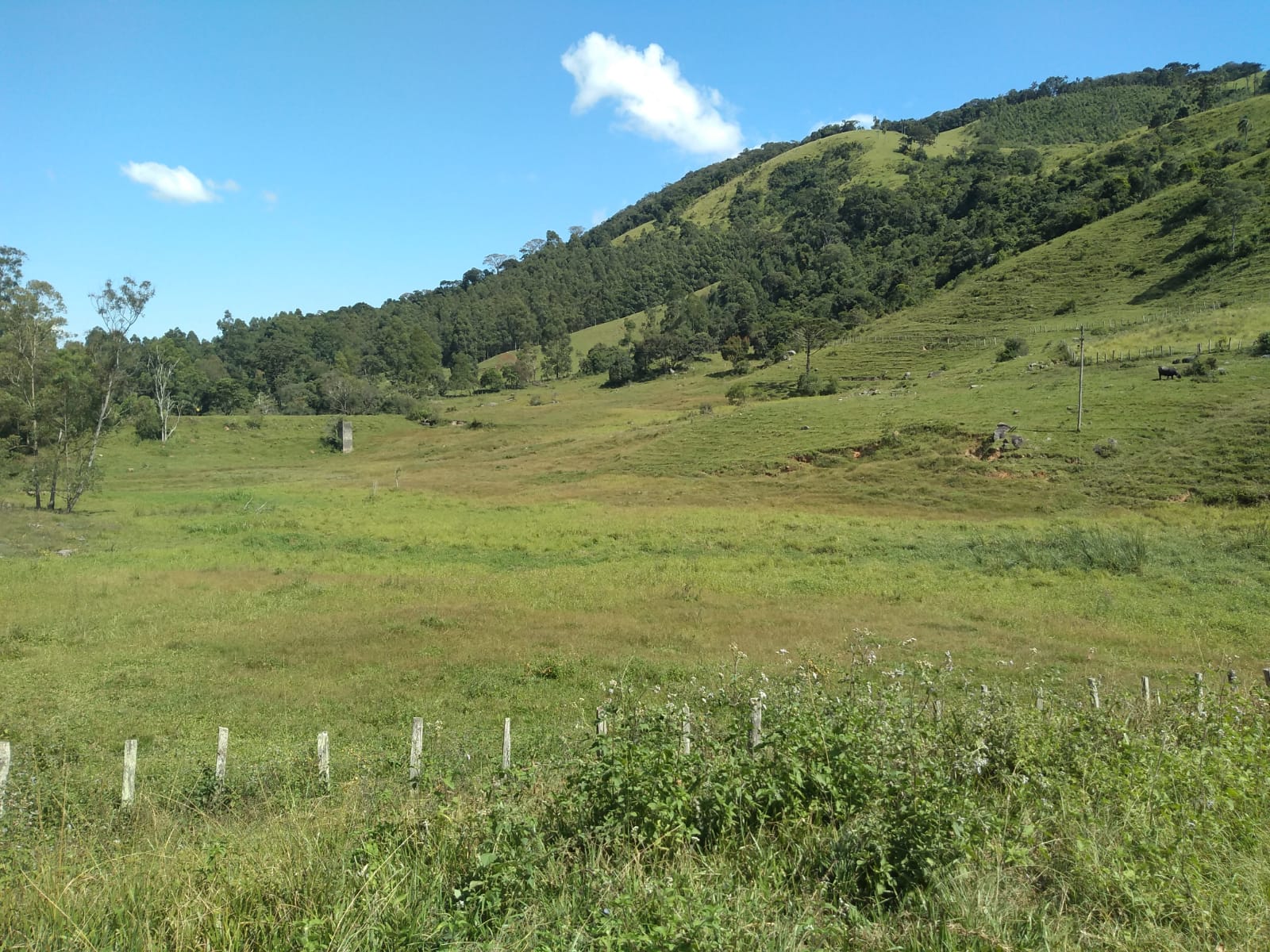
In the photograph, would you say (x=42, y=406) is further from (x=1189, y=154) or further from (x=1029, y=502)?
(x=1189, y=154)

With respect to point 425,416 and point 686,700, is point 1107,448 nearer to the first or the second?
point 686,700

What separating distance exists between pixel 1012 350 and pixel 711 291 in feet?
319

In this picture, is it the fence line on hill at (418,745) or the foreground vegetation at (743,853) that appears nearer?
the foreground vegetation at (743,853)

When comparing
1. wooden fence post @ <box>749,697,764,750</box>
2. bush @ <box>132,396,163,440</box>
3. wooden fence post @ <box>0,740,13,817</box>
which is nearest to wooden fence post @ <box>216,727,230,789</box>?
wooden fence post @ <box>0,740,13,817</box>

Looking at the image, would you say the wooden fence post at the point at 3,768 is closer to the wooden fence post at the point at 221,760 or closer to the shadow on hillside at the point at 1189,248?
the wooden fence post at the point at 221,760

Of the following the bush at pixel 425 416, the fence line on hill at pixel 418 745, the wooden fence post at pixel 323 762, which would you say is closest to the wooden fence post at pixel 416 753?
the fence line on hill at pixel 418 745

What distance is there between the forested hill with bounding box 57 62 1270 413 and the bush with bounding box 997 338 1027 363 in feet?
82.2

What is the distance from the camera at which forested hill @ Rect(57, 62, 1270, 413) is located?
98812mm

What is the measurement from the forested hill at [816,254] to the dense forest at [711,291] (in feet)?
1.62

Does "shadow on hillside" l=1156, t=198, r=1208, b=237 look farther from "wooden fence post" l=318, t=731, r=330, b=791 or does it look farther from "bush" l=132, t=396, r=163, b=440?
"bush" l=132, t=396, r=163, b=440

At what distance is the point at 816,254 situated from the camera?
14612 centimetres

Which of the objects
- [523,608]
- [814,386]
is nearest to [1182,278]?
[814,386]

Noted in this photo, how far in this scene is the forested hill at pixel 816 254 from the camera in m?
98.8

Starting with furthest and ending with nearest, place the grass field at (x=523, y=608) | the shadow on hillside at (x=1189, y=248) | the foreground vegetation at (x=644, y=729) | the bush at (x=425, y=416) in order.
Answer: the bush at (x=425, y=416)
the shadow on hillside at (x=1189, y=248)
the grass field at (x=523, y=608)
the foreground vegetation at (x=644, y=729)
